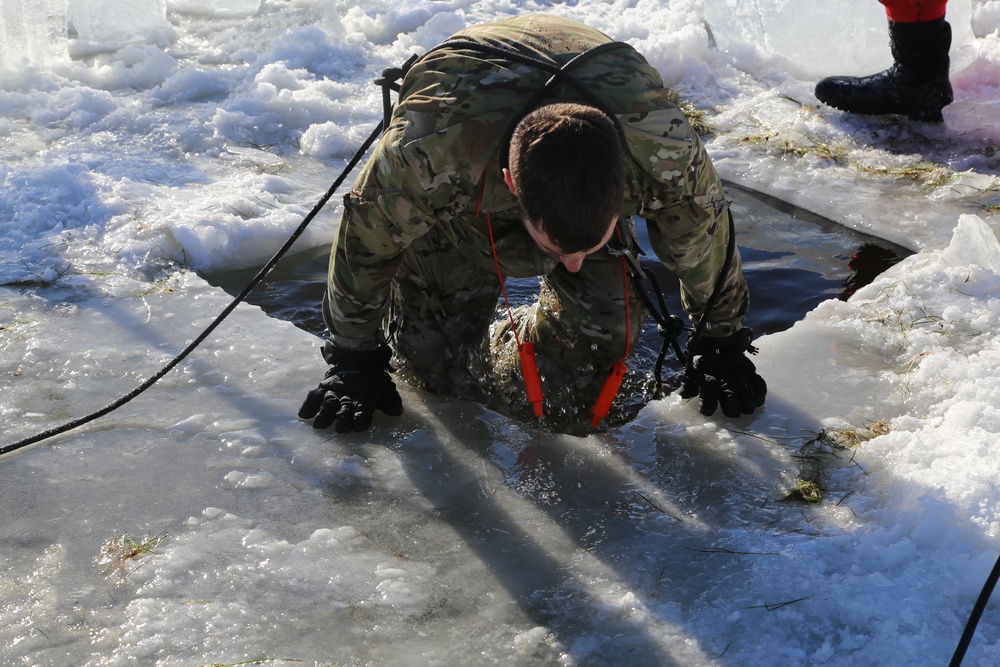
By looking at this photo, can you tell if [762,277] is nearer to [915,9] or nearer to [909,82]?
[909,82]

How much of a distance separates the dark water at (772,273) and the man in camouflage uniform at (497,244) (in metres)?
0.58

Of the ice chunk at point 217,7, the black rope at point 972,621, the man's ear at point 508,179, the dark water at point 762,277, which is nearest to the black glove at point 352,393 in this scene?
the dark water at point 762,277

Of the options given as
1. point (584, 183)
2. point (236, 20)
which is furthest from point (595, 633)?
point (236, 20)

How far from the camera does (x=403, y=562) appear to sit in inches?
97.4

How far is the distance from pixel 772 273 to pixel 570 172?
2241 mm

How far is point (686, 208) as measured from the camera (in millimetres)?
2658

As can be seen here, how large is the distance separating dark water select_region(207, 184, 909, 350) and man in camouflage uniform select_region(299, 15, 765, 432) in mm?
580

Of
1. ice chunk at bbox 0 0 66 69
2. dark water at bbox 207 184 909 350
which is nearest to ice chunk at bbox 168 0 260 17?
ice chunk at bbox 0 0 66 69

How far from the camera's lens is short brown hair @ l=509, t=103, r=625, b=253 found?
2.16m

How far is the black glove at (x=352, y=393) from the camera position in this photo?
302 cm

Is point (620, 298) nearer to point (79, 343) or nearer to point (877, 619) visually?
point (877, 619)

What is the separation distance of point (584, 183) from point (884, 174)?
3210 mm

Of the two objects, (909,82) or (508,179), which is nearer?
(508,179)

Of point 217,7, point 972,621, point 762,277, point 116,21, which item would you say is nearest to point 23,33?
point 116,21
